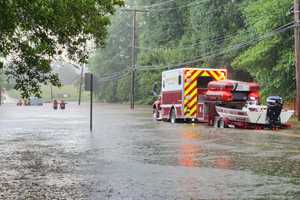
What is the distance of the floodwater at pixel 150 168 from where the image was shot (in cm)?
930

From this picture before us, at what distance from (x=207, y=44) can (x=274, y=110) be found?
38201 millimetres

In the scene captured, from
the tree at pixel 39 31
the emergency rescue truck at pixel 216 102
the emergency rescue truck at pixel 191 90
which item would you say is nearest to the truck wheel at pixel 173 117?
the emergency rescue truck at pixel 216 102

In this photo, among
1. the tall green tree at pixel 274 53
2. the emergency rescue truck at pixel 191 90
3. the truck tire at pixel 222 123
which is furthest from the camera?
the tall green tree at pixel 274 53

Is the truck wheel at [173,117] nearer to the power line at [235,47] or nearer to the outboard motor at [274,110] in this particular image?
the outboard motor at [274,110]

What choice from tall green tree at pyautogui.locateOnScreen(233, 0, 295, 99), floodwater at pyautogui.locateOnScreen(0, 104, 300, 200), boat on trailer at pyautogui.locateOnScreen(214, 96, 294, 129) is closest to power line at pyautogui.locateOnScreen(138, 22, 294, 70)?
tall green tree at pyautogui.locateOnScreen(233, 0, 295, 99)

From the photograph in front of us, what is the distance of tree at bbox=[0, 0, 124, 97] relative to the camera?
430 inches

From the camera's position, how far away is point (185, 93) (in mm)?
30422

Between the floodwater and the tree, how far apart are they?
202 centimetres

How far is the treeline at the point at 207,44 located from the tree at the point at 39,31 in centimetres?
1026

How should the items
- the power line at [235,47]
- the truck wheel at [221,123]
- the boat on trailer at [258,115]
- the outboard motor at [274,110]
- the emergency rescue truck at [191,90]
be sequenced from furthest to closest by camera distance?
the power line at [235,47] < the emergency rescue truck at [191,90] < the truck wheel at [221,123] < the boat on trailer at [258,115] < the outboard motor at [274,110]

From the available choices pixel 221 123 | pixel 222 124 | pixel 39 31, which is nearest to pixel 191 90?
pixel 221 123

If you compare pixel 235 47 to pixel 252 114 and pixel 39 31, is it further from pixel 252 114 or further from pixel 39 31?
pixel 39 31

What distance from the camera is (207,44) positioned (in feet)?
208

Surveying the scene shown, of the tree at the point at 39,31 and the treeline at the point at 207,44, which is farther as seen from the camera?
the treeline at the point at 207,44
